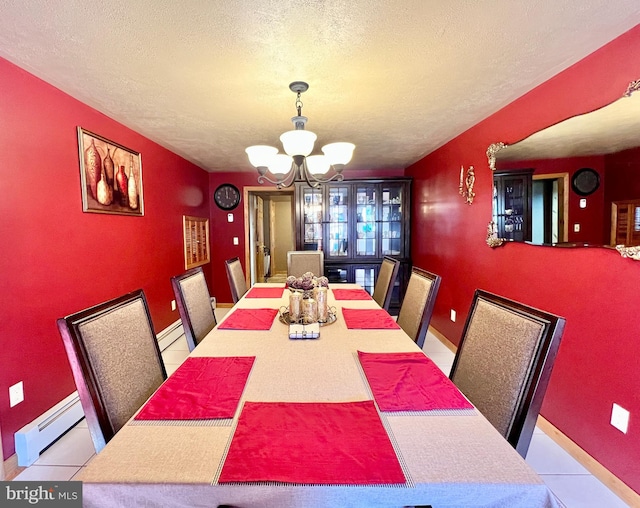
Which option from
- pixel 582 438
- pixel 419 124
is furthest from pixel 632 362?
pixel 419 124

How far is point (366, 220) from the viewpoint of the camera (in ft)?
14.3

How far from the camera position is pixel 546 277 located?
1938 millimetres

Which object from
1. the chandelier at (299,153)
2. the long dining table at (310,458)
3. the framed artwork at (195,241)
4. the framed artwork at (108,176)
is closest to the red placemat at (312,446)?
the long dining table at (310,458)

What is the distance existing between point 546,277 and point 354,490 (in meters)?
1.92

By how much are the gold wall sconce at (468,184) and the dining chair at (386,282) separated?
0.99 m

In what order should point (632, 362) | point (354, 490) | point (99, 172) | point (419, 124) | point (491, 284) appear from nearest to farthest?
point (354, 490)
point (632, 362)
point (99, 172)
point (491, 284)
point (419, 124)

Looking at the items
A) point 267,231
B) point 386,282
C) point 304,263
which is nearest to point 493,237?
point 386,282

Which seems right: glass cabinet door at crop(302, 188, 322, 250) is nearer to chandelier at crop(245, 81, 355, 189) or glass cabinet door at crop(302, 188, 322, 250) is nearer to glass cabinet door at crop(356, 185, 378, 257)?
glass cabinet door at crop(356, 185, 378, 257)

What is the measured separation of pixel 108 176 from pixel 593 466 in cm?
363

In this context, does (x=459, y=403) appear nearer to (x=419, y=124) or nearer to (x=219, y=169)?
(x=419, y=124)

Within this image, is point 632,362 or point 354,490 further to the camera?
point 632,362

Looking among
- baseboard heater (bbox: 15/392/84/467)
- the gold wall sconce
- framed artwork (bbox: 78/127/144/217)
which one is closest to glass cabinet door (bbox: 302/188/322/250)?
the gold wall sconce

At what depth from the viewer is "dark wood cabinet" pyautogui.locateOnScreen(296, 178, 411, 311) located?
4.28m

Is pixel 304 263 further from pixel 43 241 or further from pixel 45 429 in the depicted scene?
pixel 45 429
